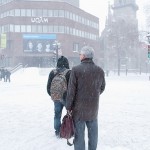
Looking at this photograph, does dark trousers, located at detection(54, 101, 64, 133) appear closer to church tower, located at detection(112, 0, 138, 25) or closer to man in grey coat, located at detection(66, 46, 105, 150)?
man in grey coat, located at detection(66, 46, 105, 150)

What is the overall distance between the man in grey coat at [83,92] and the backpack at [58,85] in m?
1.80

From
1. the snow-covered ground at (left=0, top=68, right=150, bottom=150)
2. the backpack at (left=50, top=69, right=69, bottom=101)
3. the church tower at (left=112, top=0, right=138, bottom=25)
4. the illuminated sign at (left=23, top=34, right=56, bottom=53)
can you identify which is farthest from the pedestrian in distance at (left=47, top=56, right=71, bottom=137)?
the church tower at (left=112, top=0, right=138, bottom=25)

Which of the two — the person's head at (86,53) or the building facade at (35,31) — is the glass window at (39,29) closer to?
the building facade at (35,31)

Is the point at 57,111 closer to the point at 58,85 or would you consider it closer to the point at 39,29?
the point at 58,85

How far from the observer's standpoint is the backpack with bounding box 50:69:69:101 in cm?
695

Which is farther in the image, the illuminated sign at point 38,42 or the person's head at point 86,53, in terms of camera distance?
the illuminated sign at point 38,42

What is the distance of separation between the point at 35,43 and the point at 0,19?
11234mm

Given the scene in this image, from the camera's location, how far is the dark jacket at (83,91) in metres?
5.05

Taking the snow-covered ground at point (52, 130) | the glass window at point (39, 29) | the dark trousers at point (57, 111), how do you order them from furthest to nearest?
1. the glass window at point (39, 29)
2. the dark trousers at point (57, 111)
3. the snow-covered ground at point (52, 130)

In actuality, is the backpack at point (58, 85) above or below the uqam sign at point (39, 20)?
below

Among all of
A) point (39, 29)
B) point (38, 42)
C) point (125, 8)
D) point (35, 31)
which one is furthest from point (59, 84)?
point (125, 8)

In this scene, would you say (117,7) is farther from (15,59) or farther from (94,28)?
(15,59)

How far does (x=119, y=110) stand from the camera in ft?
40.6

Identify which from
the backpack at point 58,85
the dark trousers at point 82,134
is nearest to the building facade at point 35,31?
the backpack at point 58,85
